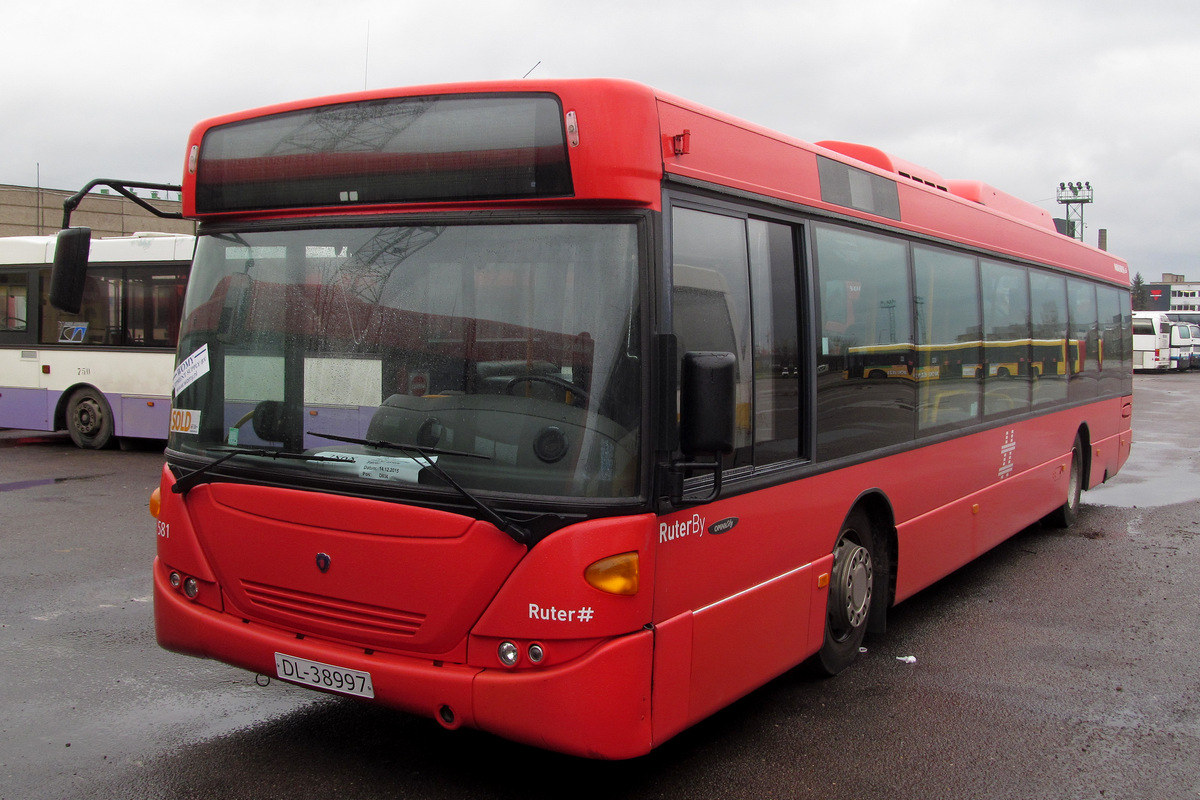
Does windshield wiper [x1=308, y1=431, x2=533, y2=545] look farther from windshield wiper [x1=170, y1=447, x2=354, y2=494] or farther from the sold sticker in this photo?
the sold sticker

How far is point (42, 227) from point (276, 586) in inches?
1410

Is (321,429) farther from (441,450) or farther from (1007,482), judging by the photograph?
(1007,482)

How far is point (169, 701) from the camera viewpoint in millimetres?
5141

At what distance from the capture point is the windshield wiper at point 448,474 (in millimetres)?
3611

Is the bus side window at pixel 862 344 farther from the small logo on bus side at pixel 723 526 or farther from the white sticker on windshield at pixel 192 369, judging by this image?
the white sticker on windshield at pixel 192 369

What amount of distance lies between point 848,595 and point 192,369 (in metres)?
3.58

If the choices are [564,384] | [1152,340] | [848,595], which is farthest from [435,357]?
[1152,340]

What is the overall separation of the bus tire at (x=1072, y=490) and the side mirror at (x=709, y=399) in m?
7.85

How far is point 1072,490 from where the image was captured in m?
10.5

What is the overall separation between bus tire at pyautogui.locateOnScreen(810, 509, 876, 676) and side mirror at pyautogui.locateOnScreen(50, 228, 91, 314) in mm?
3924

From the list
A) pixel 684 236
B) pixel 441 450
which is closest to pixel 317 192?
pixel 441 450

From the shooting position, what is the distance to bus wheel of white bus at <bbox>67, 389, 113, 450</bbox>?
15.4 metres

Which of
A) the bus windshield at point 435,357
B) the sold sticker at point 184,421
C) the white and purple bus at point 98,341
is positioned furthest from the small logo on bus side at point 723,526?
the white and purple bus at point 98,341

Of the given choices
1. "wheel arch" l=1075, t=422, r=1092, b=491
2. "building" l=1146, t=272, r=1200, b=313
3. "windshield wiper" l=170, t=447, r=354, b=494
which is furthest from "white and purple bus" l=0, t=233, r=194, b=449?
"building" l=1146, t=272, r=1200, b=313
